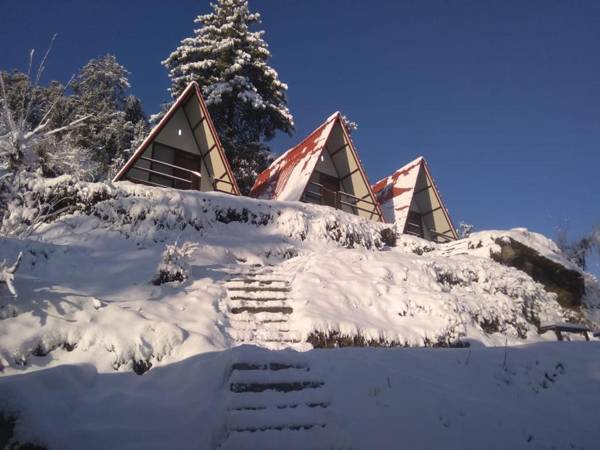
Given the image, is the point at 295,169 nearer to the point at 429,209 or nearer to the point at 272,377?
the point at 429,209

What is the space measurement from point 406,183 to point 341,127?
4.97 m

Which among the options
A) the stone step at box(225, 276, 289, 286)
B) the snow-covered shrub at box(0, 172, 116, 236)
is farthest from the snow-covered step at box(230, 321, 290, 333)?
the snow-covered shrub at box(0, 172, 116, 236)

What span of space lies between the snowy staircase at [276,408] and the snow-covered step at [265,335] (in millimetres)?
1652

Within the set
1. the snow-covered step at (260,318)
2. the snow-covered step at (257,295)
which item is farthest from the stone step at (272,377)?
the snow-covered step at (257,295)

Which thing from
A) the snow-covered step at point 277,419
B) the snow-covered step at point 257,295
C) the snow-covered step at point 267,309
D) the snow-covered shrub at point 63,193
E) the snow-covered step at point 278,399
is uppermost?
the snow-covered shrub at point 63,193

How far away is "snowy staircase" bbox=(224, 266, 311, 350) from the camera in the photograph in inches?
236

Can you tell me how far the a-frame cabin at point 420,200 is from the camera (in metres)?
19.2

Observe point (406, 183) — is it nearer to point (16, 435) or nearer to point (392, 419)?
point (392, 419)

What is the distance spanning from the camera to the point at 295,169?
16.2m

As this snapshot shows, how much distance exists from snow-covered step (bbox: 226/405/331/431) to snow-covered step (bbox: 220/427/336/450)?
0.09 metres

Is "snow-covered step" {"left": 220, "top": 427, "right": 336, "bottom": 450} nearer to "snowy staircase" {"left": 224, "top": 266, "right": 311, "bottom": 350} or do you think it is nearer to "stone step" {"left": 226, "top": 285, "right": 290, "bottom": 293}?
"snowy staircase" {"left": 224, "top": 266, "right": 311, "bottom": 350}

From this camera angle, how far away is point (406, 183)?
19.5 metres

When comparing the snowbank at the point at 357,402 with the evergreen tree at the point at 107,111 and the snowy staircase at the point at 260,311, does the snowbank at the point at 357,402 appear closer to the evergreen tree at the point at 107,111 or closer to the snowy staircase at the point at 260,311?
the snowy staircase at the point at 260,311

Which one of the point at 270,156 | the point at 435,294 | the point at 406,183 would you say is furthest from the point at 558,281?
the point at 270,156
